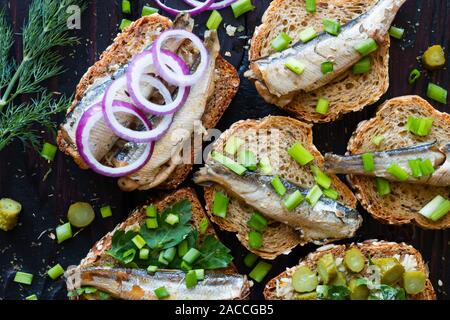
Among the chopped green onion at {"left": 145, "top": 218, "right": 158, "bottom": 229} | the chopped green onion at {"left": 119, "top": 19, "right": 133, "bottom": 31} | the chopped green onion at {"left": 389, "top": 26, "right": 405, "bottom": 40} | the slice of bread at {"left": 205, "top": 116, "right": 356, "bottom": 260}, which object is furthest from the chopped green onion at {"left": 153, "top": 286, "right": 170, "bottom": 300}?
the chopped green onion at {"left": 389, "top": 26, "right": 405, "bottom": 40}

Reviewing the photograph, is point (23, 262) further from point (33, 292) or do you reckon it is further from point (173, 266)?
point (173, 266)

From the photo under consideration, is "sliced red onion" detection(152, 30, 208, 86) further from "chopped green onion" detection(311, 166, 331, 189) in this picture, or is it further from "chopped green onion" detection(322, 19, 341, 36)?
"chopped green onion" detection(311, 166, 331, 189)

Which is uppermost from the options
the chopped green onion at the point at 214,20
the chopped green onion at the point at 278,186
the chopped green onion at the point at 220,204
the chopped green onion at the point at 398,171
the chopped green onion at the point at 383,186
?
the chopped green onion at the point at 214,20

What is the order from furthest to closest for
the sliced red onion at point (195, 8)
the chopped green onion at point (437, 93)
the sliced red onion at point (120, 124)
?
the chopped green onion at point (437, 93)
the sliced red onion at point (195, 8)
the sliced red onion at point (120, 124)

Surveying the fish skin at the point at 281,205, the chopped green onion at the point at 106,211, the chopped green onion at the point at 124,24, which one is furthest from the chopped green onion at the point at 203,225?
the chopped green onion at the point at 124,24

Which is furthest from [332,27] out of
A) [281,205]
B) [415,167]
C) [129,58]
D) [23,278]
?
[23,278]

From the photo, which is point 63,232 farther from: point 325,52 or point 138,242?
point 325,52

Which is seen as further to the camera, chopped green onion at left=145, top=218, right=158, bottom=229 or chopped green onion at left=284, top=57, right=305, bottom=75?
chopped green onion at left=145, top=218, right=158, bottom=229

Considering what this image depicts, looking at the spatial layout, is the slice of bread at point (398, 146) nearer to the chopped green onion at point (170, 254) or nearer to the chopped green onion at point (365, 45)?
the chopped green onion at point (365, 45)
